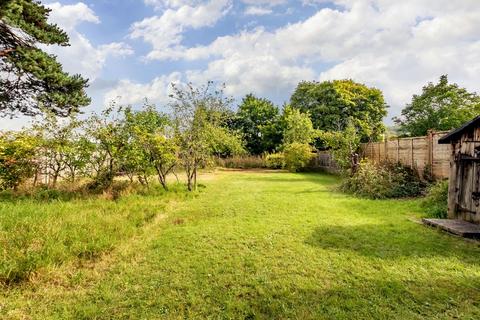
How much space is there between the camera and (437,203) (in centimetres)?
789

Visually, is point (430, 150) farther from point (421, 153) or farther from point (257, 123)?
point (257, 123)

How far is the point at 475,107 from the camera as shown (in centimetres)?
2314

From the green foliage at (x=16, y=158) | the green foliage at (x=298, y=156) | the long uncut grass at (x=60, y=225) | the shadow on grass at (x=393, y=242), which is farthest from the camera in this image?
the green foliage at (x=298, y=156)

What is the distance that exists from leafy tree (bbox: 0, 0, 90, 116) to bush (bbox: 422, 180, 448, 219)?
1296cm

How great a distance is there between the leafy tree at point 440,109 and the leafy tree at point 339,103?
12.6ft

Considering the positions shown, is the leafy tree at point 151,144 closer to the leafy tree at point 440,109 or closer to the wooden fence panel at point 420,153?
the wooden fence panel at point 420,153

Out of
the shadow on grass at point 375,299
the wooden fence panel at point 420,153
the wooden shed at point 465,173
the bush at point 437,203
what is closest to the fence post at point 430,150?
the wooden fence panel at point 420,153

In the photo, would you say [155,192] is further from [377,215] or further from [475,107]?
[475,107]

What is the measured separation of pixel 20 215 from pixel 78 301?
159 inches

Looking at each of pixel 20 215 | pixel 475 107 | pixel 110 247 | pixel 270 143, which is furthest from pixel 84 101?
pixel 475 107

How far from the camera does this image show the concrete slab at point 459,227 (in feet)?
17.7

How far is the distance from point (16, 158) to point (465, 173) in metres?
11.7

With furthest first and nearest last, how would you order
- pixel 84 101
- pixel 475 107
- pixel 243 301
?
pixel 475 107 < pixel 84 101 < pixel 243 301

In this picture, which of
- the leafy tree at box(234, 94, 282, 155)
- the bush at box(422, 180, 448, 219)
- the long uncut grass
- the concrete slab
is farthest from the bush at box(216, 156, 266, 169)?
the concrete slab
